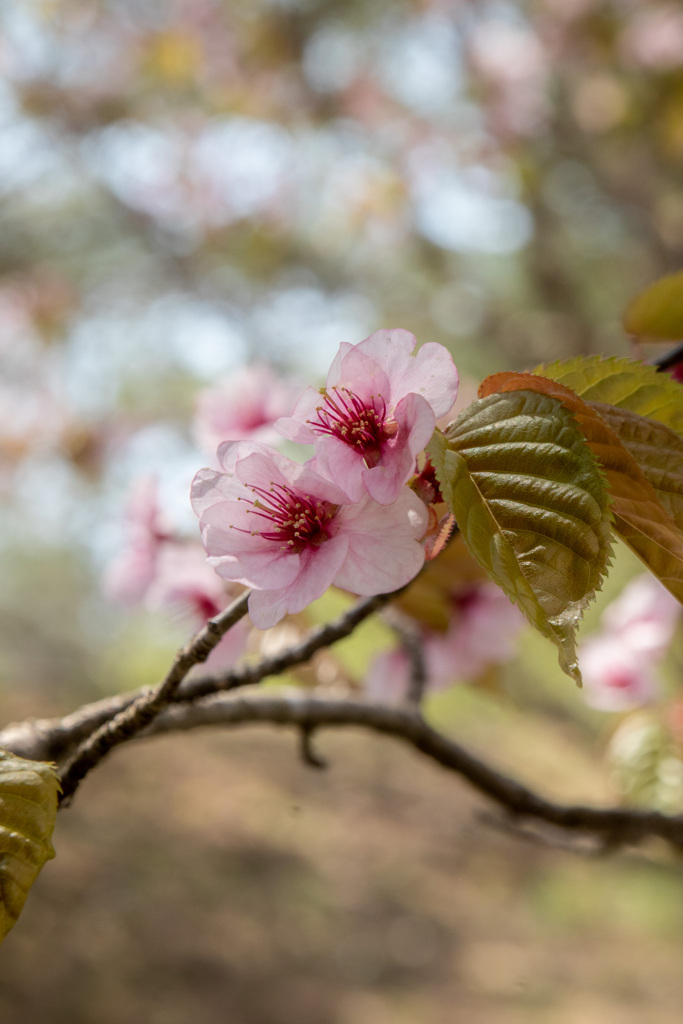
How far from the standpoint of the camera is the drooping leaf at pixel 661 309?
504 millimetres

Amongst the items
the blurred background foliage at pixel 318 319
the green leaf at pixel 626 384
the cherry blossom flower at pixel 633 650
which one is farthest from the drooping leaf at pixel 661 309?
the blurred background foliage at pixel 318 319

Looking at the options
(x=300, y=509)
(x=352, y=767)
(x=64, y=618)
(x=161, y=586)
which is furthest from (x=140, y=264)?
(x=300, y=509)

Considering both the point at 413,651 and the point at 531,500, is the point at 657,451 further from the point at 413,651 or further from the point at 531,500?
the point at 413,651

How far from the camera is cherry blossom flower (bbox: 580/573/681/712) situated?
2.91 ft

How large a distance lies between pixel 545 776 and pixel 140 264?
3.56m

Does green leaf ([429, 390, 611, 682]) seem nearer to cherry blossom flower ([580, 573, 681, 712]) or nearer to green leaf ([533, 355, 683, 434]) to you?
green leaf ([533, 355, 683, 434])

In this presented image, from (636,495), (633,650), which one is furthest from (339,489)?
Answer: (633,650)

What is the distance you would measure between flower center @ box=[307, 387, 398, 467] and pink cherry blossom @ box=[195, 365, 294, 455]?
0.33 meters

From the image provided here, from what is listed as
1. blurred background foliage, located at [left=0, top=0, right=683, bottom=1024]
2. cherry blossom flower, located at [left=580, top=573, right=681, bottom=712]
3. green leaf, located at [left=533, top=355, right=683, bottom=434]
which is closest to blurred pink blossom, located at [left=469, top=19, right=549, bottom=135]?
blurred background foliage, located at [left=0, top=0, right=683, bottom=1024]

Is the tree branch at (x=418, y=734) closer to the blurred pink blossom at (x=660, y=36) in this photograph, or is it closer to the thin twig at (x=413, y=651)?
the thin twig at (x=413, y=651)

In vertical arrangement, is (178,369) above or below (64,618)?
above

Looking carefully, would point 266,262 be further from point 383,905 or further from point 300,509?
point 300,509

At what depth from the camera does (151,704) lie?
36 cm

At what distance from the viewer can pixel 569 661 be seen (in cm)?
27
